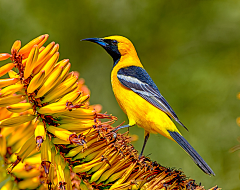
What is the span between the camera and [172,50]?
5.34 metres

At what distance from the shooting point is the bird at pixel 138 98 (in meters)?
3.52

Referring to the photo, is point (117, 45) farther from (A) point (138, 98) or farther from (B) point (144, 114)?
(B) point (144, 114)

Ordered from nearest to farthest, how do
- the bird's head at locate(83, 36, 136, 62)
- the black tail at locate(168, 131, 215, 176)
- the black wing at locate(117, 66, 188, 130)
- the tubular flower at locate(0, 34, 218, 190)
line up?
the tubular flower at locate(0, 34, 218, 190) → the black tail at locate(168, 131, 215, 176) → the black wing at locate(117, 66, 188, 130) → the bird's head at locate(83, 36, 136, 62)

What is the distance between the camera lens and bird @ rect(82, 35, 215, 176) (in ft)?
11.6

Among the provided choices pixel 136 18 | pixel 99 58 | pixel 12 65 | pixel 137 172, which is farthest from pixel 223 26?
pixel 12 65

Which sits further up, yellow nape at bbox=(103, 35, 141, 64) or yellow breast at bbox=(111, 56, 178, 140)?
yellow nape at bbox=(103, 35, 141, 64)

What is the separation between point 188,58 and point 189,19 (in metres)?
0.70

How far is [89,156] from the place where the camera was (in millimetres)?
2303

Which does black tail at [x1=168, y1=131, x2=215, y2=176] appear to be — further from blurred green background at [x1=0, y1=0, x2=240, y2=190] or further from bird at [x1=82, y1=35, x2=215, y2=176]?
blurred green background at [x1=0, y1=0, x2=240, y2=190]

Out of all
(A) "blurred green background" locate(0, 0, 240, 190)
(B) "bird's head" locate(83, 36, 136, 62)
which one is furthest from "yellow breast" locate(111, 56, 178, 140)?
(A) "blurred green background" locate(0, 0, 240, 190)

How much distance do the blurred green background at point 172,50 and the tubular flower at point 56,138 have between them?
2240mm

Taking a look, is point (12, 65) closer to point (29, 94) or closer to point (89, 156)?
point (29, 94)

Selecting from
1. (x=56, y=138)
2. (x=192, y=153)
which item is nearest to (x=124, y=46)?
(x=192, y=153)

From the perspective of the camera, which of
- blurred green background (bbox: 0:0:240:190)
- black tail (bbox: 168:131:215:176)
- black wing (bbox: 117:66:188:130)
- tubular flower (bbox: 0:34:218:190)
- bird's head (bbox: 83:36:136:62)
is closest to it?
tubular flower (bbox: 0:34:218:190)
